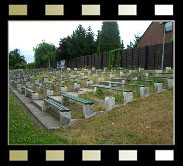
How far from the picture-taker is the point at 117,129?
5.07 m

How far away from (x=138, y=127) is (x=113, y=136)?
2.00ft

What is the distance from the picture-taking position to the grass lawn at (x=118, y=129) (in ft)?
14.6

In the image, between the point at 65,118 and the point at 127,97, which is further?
the point at 127,97

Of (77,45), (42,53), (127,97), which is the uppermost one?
(77,45)

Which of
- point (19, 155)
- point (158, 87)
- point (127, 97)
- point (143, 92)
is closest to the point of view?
point (19, 155)

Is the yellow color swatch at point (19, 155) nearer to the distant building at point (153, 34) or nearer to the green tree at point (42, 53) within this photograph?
the green tree at point (42, 53)

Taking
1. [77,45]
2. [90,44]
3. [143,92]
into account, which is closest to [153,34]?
[90,44]

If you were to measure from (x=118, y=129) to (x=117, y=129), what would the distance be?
3cm

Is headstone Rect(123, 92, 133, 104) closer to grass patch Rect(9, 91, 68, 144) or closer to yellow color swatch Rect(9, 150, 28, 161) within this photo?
grass patch Rect(9, 91, 68, 144)

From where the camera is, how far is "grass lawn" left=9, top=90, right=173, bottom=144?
444cm

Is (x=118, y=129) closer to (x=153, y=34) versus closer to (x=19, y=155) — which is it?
(x=19, y=155)
